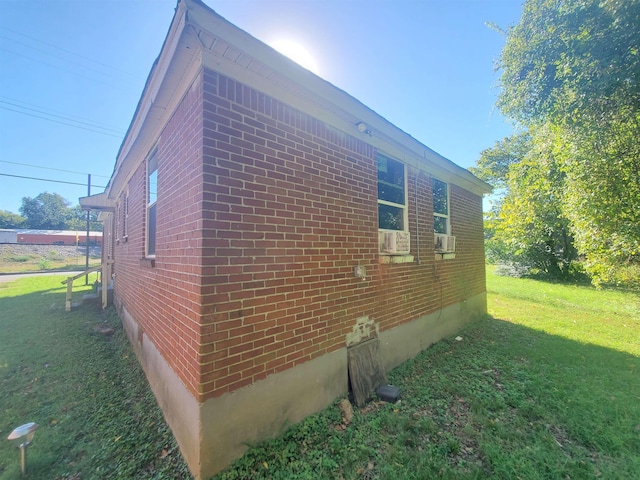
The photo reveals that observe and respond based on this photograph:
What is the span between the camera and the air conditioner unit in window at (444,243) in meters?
5.67

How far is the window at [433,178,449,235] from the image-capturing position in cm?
587

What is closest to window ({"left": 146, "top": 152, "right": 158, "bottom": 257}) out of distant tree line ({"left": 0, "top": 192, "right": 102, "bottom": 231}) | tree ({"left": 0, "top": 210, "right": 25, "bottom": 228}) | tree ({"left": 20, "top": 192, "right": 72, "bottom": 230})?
distant tree line ({"left": 0, "top": 192, "right": 102, "bottom": 231})

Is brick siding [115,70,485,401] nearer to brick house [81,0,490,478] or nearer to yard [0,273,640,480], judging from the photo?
Result: brick house [81,0,490,478]

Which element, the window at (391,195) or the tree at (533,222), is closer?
the window at (391,195)

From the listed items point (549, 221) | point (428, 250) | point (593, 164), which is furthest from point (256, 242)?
point (549, 221)

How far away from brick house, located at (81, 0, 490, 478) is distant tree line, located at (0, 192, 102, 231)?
71.4m

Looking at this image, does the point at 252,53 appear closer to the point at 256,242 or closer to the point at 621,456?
the point at 256,242

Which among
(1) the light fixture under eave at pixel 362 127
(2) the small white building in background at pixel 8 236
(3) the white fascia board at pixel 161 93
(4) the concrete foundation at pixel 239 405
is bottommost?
(4) the concrete foundation at pixel 239 405

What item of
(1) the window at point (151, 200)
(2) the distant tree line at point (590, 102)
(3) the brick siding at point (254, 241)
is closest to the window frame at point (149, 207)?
(1) the window at point (151, 200)

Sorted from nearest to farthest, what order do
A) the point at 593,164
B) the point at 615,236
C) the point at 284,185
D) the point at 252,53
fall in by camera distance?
1. the point at 252,53
2. the point at 284,185
3. the point at 593,164
4. the point at 615,236

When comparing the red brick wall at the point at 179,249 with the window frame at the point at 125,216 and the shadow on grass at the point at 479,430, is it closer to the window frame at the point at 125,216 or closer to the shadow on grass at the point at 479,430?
the shadow on grass at the point at 479,430

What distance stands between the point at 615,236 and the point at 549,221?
8.62 meters

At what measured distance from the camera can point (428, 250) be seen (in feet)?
17.4

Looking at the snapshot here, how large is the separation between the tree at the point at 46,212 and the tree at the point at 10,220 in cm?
114
